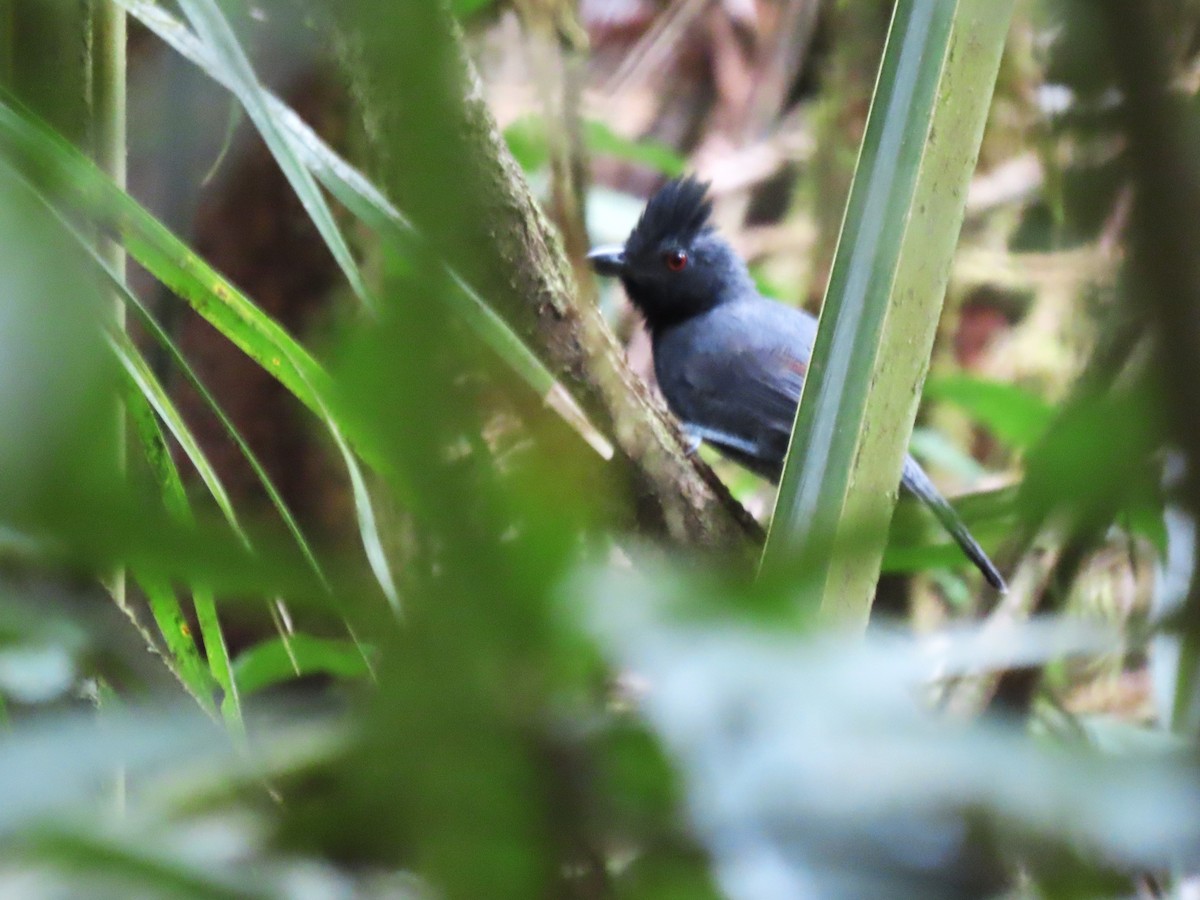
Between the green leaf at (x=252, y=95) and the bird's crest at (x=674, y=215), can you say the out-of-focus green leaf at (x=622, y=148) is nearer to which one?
the bird's crest at (x=674, y=215)

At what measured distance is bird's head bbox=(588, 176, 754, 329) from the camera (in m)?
3.49

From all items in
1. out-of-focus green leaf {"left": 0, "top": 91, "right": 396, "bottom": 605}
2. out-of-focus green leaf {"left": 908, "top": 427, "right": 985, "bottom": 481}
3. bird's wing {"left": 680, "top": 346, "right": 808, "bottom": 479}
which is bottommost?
out-of-focus green leaf {"left": 0, "top": 91, "right": 396, "bottom": 605}

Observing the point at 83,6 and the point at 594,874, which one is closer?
the point at 594,874

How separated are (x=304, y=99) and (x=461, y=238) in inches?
122

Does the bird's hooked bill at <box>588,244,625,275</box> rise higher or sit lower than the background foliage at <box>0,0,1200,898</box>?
higher

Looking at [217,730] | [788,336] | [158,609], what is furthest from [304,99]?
[217,730]

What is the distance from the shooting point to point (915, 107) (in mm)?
1006

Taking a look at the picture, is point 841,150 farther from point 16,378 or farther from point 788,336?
point 16,378

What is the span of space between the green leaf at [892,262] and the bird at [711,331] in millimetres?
1794

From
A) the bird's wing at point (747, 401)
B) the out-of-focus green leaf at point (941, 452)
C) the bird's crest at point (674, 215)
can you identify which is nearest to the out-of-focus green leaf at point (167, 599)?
the bird's wing at point (747, 401)

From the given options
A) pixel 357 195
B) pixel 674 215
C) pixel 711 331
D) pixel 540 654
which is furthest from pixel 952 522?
pixel 674 215

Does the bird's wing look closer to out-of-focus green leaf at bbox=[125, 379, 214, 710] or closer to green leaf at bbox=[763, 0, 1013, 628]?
green leaf at bbox=[763, 0, 1013, 628]

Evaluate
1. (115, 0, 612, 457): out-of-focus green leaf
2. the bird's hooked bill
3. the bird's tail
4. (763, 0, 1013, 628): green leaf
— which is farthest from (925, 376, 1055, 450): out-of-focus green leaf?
the bird's hooked bill

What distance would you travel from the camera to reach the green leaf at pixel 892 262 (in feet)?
3.10
